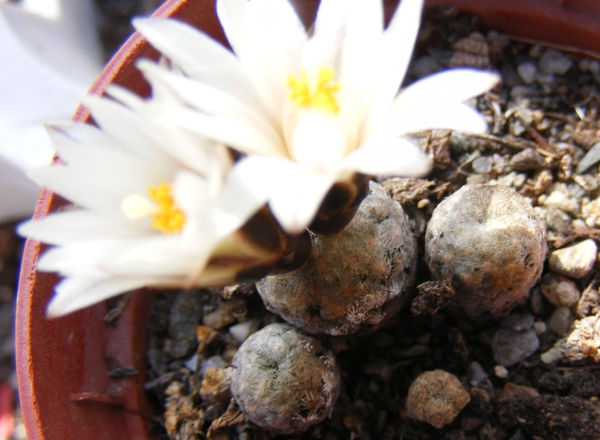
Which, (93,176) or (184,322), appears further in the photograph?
(184,322)

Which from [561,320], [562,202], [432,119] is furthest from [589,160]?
[432,119]

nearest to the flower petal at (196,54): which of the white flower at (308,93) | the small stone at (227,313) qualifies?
the white flower at (308,93)

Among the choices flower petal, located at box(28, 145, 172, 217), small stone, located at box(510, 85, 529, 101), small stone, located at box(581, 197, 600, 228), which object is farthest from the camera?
small stone, located at box(510, 85, 529, 101)

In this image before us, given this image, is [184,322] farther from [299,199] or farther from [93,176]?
[299,199]

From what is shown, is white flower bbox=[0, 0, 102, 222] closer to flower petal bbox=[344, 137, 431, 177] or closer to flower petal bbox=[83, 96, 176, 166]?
flower petal bbox=[83, 96, 176, 166]

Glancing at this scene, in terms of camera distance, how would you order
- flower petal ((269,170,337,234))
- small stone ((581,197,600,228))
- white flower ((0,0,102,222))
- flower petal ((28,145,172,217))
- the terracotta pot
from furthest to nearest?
white flower ((0,0,102,222)), small stone ((581,197,600,228)), the terracotta pot, flower petal ((28,145,172,217)), flower petal ((269,170,337,234))

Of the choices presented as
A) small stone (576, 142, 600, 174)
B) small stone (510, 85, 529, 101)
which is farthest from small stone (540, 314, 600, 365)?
small stone (510, 85, 529, 101)
